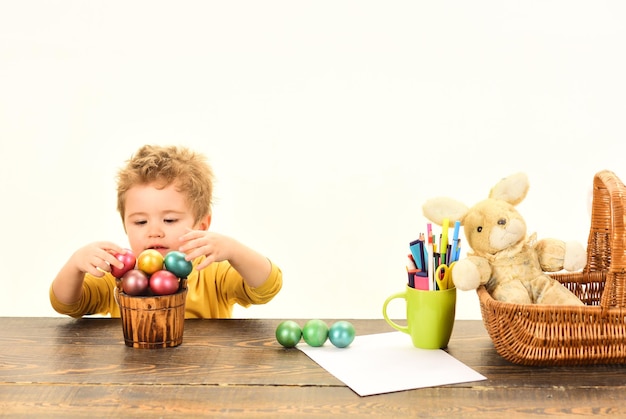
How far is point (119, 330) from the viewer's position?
151 cm

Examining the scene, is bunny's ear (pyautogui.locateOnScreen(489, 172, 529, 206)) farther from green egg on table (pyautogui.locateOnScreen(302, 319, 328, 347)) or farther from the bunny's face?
green egg on table (pyautogui.locateOnScreen(302, 319, 328, 347))

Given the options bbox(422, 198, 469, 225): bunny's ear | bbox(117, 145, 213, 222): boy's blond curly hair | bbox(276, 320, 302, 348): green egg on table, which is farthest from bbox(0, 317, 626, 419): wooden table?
bbox(117, 145, 213, 222): boy's blond curly hair

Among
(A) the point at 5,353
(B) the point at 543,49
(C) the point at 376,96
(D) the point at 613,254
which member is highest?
(B) the point at 543,49

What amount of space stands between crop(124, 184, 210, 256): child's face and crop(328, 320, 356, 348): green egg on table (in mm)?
507

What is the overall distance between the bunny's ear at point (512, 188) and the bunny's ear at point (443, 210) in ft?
0.24

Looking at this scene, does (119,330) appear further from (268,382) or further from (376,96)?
(376,96)

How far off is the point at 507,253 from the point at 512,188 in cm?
12

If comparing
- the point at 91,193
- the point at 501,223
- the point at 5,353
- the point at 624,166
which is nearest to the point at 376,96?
the point at 624,166

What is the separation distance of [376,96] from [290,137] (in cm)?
37

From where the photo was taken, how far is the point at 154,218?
176 centimetres

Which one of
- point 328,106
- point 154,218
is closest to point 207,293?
point 154,218

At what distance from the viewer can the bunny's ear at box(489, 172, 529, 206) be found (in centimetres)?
140

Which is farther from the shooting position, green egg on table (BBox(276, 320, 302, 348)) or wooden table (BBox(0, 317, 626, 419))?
green egg on table (BBox(276, 320, 302, 348))

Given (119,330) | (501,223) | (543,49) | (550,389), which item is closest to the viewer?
(550,389)
